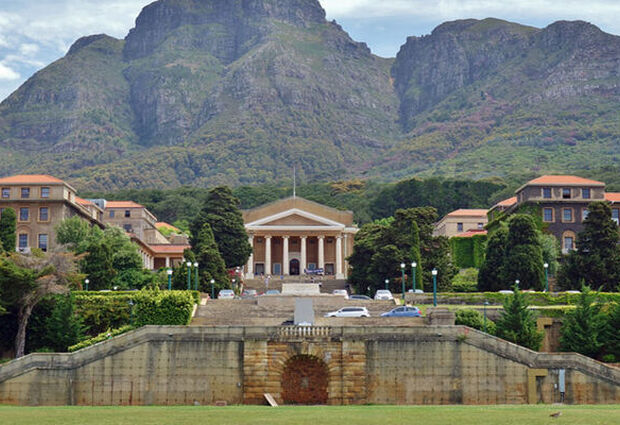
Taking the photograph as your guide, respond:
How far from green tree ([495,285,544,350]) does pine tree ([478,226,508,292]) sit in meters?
22.6

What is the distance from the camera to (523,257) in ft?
252

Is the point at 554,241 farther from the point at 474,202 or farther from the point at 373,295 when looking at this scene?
the point at 474,202

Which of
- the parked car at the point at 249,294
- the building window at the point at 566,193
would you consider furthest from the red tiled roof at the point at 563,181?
the parked car at the point at 249,294

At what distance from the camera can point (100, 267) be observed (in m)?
73.3

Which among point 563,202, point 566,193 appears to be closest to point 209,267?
point 563,202

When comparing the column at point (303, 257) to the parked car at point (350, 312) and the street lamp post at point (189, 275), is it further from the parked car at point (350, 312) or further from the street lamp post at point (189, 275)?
the parked car at point (350, 312)

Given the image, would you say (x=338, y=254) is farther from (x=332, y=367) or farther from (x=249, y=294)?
(x=332, y=367)

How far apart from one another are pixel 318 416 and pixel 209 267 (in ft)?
158

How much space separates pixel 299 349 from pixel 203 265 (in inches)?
1341

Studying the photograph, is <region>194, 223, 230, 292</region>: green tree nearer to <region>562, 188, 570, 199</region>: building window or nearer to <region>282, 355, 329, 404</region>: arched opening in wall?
<region>282, 355, 329, 404</region>: arched opening in wall

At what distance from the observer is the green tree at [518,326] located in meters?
55.1

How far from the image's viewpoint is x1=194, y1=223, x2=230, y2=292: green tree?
8044 cm

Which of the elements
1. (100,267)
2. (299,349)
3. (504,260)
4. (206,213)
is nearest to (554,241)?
(504,260)

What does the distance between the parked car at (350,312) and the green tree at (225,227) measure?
110ft
